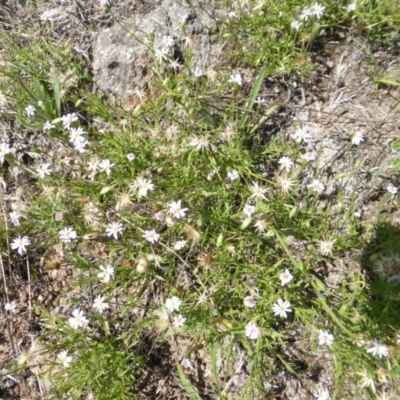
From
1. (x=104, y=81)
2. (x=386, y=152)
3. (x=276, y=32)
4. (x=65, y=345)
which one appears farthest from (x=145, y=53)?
(x=65, y=345)

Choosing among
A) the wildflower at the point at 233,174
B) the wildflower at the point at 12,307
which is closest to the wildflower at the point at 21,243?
the wildflower at the point at 12,307

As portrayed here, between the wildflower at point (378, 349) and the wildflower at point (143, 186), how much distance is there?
1.57 meters

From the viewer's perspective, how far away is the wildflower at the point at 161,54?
2907 millimetres

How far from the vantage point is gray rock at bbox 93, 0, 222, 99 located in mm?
3227

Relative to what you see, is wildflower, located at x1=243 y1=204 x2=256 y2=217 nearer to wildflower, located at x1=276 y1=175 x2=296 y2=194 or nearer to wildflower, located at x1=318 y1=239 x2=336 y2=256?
wildflower, located at x1=276 y1=175 x2=296 y2=194

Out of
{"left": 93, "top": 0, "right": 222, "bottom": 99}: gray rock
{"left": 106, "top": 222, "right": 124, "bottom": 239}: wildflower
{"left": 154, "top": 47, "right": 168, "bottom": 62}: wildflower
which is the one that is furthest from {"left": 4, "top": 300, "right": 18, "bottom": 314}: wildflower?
{"left": 154, "top": 47, "right": 168, "bottom": 62}: wildflower

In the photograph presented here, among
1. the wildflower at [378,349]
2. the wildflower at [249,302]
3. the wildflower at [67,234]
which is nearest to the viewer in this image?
the wildflower at [378,349]

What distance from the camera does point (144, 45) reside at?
3.32 m

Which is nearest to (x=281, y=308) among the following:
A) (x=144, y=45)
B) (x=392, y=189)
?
(x=392, y=189)

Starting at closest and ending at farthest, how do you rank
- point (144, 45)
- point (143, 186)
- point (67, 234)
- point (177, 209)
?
1. point (177, 209)
2. point (143, 186)
3. point (67, 234)
4. point (144, 45)

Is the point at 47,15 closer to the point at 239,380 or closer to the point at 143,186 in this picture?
the point at 143,186

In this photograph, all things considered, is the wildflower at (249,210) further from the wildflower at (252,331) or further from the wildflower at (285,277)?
the wildflower at (252,331)

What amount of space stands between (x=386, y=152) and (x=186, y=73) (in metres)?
1.48

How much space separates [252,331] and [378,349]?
0.69 meters
